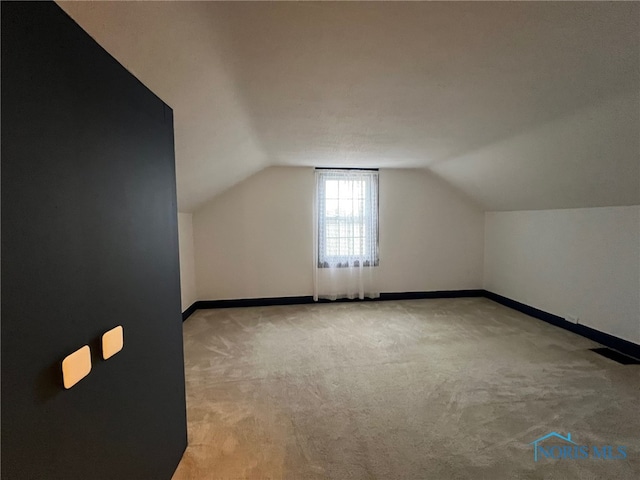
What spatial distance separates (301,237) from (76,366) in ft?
12.0

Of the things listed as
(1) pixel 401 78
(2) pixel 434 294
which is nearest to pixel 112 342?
(1) pixel 401 78

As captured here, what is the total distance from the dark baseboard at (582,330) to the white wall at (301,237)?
831 millimetres

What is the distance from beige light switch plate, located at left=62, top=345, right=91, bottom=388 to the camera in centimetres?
81

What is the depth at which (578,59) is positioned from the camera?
1433 millimetres

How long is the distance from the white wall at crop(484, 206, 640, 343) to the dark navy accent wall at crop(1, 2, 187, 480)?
3.82 m

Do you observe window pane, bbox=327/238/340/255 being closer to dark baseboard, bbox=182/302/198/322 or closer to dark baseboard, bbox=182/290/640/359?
dark baseboard, bbox=182/290/640/359

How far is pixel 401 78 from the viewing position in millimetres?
1669

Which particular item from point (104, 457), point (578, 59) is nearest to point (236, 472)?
point (104, 457)

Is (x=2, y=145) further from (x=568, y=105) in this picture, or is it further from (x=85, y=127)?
(x=568, y=105)

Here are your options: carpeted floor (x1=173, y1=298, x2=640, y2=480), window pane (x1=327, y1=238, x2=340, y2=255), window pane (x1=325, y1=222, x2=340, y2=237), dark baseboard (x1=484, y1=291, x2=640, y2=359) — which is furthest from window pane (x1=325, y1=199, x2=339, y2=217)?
dark baseboard (x1=484, y1=291, x2=640, y2=359)

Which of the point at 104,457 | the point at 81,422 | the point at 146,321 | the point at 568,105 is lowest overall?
the point at 104,457

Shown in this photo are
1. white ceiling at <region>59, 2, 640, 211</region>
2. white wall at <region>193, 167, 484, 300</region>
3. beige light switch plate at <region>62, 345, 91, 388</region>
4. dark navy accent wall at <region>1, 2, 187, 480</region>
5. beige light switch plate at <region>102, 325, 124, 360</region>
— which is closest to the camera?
dark navy accent wall at <region>1, 2, 187, 480</region>

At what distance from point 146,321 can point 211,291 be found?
10.7 feet

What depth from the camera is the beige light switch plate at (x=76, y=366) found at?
0.81 m
